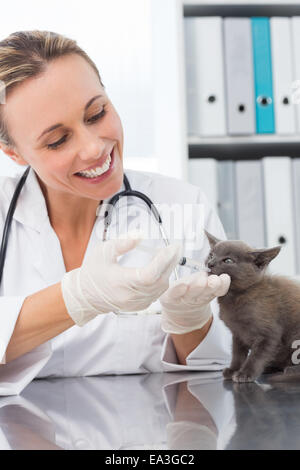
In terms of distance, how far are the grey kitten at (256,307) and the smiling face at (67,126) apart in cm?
34

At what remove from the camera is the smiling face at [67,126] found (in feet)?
3.30

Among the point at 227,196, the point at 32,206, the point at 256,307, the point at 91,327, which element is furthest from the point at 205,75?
the point at 256,307

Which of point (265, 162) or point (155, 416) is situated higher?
point (265, 162)

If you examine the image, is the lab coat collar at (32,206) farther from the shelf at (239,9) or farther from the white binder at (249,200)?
the shelf at (239,9)

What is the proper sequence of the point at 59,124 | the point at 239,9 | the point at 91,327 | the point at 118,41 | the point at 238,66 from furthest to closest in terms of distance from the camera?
the point at 118,41
the point at 239,9
the point at 238,66
the point at 91,327
the point at 59,124

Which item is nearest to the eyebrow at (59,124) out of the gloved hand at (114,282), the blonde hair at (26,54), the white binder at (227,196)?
the blonde hair at (26,54)

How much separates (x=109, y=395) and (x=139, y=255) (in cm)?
40

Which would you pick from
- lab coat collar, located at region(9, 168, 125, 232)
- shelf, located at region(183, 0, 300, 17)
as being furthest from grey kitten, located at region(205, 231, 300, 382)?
shelf, located at region(183, 0, 300, 17)

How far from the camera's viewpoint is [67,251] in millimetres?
1182

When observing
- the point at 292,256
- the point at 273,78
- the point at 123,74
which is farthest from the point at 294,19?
the point at 292,256

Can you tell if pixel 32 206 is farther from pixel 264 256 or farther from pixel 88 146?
pixel 264 256

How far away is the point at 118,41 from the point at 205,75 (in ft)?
1.35

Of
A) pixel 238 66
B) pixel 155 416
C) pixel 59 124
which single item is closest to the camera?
pixel 155 416

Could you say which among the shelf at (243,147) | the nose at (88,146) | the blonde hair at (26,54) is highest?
the blonde hair at (26,54)
